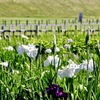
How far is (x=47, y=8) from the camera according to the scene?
81.3 meters

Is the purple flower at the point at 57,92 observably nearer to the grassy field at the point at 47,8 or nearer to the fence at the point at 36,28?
the fence at the point at 36,28

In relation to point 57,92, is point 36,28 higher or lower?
lower

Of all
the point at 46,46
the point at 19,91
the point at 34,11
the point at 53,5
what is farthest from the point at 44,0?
the point at 19,91

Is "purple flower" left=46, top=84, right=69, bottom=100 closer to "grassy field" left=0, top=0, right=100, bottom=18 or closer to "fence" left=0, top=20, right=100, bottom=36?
"fence" left=0, top=20, right=100, bottom=36

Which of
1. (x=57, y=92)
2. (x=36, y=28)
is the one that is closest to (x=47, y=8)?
(x=36, y=28)

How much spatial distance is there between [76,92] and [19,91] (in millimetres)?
685

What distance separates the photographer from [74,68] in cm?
323

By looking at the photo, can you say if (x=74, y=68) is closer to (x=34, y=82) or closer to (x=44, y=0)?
(x=34, y=82)

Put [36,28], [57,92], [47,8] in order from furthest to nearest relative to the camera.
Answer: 1. [47,8]
2. [36,28]
3. [57,92]

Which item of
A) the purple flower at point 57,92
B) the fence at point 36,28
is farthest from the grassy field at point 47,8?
the purple flower at point 57,92

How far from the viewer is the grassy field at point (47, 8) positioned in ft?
245

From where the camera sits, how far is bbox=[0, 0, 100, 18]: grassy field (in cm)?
7456

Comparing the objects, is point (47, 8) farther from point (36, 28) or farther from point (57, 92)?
point (57, 92)

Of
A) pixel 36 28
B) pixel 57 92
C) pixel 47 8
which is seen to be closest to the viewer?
pixel 57 92
